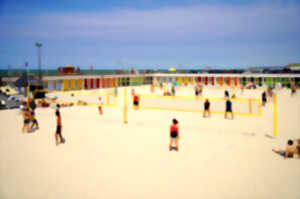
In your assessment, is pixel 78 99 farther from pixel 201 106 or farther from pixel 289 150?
pixel 289 150

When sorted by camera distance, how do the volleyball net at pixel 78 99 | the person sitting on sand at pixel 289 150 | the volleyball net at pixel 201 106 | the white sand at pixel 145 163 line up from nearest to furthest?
the white sand at pixel 145 163
the person sitting on sand at pixel 289 150
the volleyball net at pixel 201 106
the volleyball net at pixel 78 99

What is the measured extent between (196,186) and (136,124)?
8.31 meters

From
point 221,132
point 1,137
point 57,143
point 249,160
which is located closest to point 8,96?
point 1,137

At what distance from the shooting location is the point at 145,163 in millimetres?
8539

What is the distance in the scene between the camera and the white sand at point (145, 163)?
6.59 m

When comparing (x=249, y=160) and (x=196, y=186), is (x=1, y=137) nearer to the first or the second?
(x=196, y=186)

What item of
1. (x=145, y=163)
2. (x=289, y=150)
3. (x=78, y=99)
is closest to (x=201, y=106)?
(x=78, y=99)

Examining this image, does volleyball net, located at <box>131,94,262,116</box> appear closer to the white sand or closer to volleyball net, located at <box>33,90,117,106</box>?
volleyball net, located at <box>33,90,117,106</box>

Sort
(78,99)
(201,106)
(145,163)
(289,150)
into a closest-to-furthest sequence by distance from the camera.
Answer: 1. (145,163)
2. (289,150)
3. (201,106)
4. (78,99)

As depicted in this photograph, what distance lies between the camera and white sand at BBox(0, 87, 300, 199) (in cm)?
659

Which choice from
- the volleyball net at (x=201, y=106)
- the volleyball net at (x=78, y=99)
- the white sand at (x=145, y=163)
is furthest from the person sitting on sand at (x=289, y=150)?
the volleyball net at (x=78, y=99)

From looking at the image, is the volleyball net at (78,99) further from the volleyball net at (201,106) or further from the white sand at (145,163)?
the white sand at (145,163)

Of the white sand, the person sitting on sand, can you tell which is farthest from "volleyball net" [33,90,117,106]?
the person sitting on sand

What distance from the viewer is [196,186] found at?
22.5 ft
